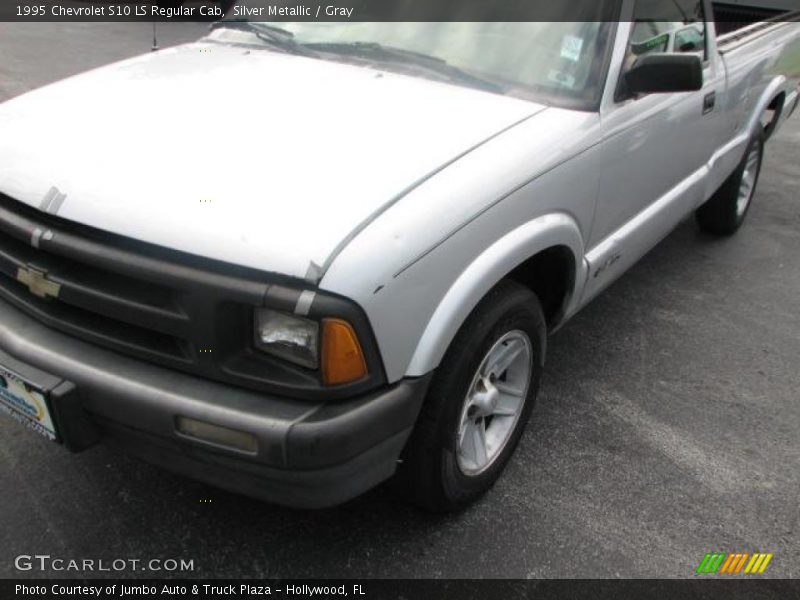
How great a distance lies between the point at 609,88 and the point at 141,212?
1713mm

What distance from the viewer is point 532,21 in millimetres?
2744

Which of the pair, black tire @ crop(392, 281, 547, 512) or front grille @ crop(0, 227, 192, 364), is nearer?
front grille @ crop(0, 227, 192, 364)

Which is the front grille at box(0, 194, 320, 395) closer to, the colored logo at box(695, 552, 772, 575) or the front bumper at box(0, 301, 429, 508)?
the front bumper at box(0, 301, 429, 508)

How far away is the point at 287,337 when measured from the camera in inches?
72.4

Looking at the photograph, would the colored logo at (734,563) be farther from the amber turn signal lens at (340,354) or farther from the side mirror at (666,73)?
the side mirror at (666,73)

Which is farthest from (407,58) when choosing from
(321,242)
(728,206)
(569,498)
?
(728,206)

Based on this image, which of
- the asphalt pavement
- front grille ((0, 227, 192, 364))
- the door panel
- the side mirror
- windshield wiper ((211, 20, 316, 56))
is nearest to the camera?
front grille ((0, 227, 192, 364))

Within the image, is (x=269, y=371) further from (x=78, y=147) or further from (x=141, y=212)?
(x=78, y=147)

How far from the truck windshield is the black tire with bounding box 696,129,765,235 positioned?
2.34 m

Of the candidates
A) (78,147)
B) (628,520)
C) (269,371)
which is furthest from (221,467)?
(628,520)

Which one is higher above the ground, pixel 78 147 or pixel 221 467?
pixel 78 147

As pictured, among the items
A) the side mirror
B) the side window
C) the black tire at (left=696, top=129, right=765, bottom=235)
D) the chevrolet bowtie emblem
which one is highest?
the side window

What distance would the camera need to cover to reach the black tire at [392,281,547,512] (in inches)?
84.0

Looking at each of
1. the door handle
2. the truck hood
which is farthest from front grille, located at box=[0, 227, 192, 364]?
the door handle
